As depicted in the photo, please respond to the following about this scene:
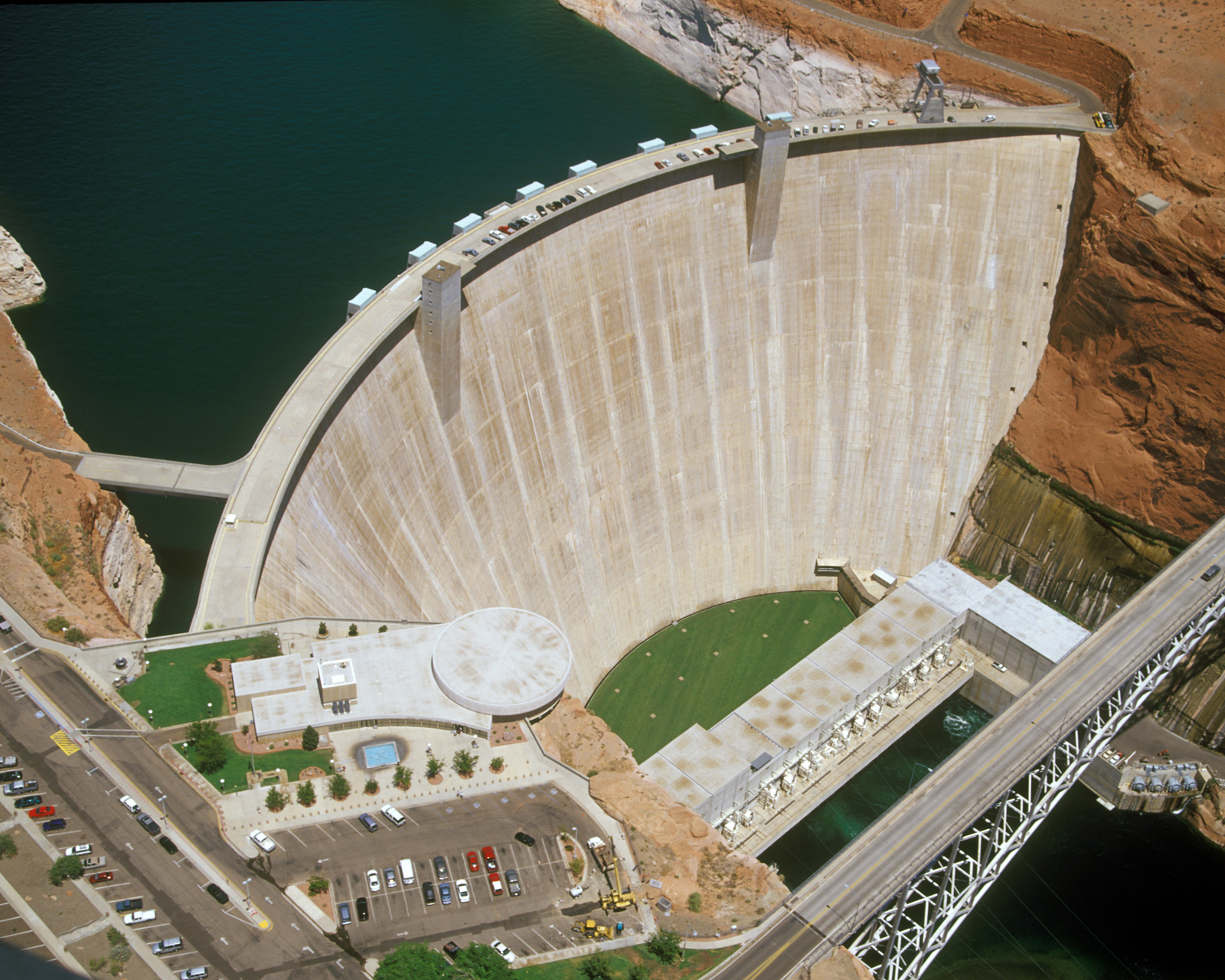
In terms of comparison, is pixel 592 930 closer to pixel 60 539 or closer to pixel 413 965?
pixel 413 965

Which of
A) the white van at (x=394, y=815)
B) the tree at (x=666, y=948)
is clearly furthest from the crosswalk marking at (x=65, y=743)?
the tree at (x=666, y=948)

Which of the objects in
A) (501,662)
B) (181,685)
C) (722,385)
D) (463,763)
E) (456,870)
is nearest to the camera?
(456,870)

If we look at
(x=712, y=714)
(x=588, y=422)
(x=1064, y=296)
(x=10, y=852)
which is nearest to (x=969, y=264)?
(x=1064, y=296)

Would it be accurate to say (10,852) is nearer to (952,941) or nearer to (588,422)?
(588,422)

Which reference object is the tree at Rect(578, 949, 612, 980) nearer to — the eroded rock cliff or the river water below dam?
the eroded rock cliff

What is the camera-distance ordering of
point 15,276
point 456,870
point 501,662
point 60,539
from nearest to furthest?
point 456,870
point 501,662
point 60,539
point 15,276

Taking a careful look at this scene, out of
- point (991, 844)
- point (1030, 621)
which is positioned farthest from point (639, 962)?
point (1030, 621)
